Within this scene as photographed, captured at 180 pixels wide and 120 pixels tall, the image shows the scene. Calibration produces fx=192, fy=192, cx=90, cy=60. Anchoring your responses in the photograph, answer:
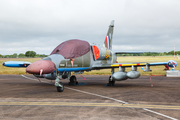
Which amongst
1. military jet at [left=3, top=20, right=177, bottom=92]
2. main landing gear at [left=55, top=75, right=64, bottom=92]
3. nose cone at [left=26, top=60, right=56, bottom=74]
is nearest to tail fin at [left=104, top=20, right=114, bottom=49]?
military jet at [left=3, top=20, right=177, bottom=92]

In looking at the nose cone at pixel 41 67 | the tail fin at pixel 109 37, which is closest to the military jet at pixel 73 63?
the nose cone at pixel 41 67

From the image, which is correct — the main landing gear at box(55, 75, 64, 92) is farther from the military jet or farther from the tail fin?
the tail fin

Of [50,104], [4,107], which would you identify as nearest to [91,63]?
[50,104]

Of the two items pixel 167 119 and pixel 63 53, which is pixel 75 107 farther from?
pixel 63 53

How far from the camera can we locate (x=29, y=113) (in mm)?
7145

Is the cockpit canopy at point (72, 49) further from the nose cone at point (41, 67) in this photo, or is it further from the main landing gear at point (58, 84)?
the nose cone at point (41, 67)

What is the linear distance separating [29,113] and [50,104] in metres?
1.64

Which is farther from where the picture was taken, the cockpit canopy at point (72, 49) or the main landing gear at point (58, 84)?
the cockpit canopy at point (72, 49)

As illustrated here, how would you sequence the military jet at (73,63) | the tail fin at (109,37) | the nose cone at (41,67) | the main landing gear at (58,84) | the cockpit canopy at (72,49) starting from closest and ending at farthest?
the nose cone at (41,67) < the military jet at (73,63) < the main landing gear at (58,84) < the cockpit canopy at (72,49) < the tail fin at (109,37)

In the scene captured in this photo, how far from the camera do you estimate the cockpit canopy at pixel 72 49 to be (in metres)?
13.2

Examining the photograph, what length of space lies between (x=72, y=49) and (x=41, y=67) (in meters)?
3.39

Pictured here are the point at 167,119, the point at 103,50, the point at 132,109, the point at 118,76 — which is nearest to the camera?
the point at 167,119

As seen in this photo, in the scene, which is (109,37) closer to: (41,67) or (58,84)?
(58,84)

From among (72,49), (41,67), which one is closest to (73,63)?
(72,49)
